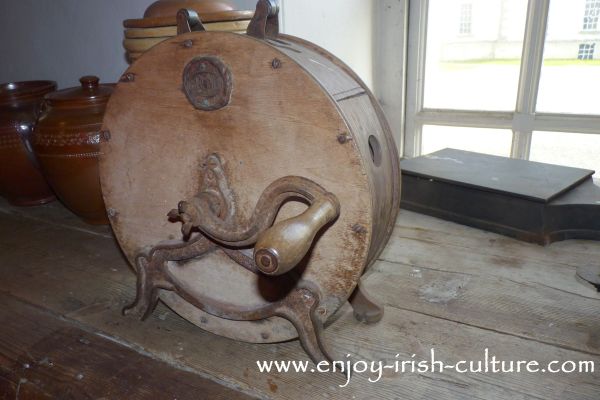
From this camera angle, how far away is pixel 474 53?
157 cm

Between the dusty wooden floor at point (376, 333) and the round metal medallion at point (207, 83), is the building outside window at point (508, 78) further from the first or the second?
the round metal medallion at point (207, 83)

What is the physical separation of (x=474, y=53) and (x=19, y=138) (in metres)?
1.39

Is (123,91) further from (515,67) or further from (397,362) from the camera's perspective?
(515,67)

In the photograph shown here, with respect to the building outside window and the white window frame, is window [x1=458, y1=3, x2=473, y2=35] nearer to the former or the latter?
the building outside window

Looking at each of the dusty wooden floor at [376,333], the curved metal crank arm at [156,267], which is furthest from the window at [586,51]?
the curved metal crank arm at [156,267]

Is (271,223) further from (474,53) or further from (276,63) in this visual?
(474,53)

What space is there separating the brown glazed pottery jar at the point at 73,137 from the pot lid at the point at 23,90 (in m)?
0.20

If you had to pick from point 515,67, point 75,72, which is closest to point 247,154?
point 515,67

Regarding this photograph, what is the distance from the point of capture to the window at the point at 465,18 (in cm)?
153

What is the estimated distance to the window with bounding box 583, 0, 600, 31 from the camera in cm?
135

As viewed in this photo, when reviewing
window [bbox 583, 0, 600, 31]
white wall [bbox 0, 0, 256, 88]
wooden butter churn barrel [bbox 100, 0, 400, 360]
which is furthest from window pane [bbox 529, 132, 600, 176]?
white wall [bbox 0, 0, 256, 88]

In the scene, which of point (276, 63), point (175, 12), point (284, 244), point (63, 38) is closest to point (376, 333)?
point (284, 244)

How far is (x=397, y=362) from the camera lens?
772 mm

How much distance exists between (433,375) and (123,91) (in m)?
0.66
